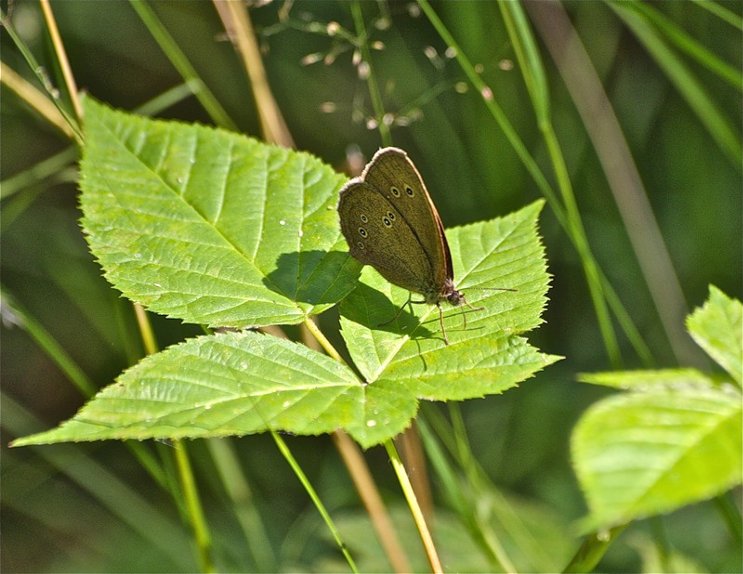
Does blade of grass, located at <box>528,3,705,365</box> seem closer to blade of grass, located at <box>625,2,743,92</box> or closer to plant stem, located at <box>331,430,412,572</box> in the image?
blade of grass, located at <box>625,2,743,92</box>

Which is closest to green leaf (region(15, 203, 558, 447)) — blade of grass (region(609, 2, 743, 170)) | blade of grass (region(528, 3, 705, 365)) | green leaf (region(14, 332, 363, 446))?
green leaf (region(14, 332, 363, 446))

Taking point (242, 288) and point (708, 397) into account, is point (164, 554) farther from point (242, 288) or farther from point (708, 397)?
point (708, 397)

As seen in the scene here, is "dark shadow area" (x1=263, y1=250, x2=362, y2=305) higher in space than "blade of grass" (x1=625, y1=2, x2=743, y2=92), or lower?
lower

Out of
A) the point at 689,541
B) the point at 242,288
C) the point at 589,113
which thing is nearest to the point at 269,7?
the point at 589,113

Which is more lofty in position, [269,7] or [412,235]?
[269,7]

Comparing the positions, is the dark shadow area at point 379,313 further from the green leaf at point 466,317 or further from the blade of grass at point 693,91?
the blade of grass at point 693,91

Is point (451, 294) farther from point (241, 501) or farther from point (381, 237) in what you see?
point (241, 501)
